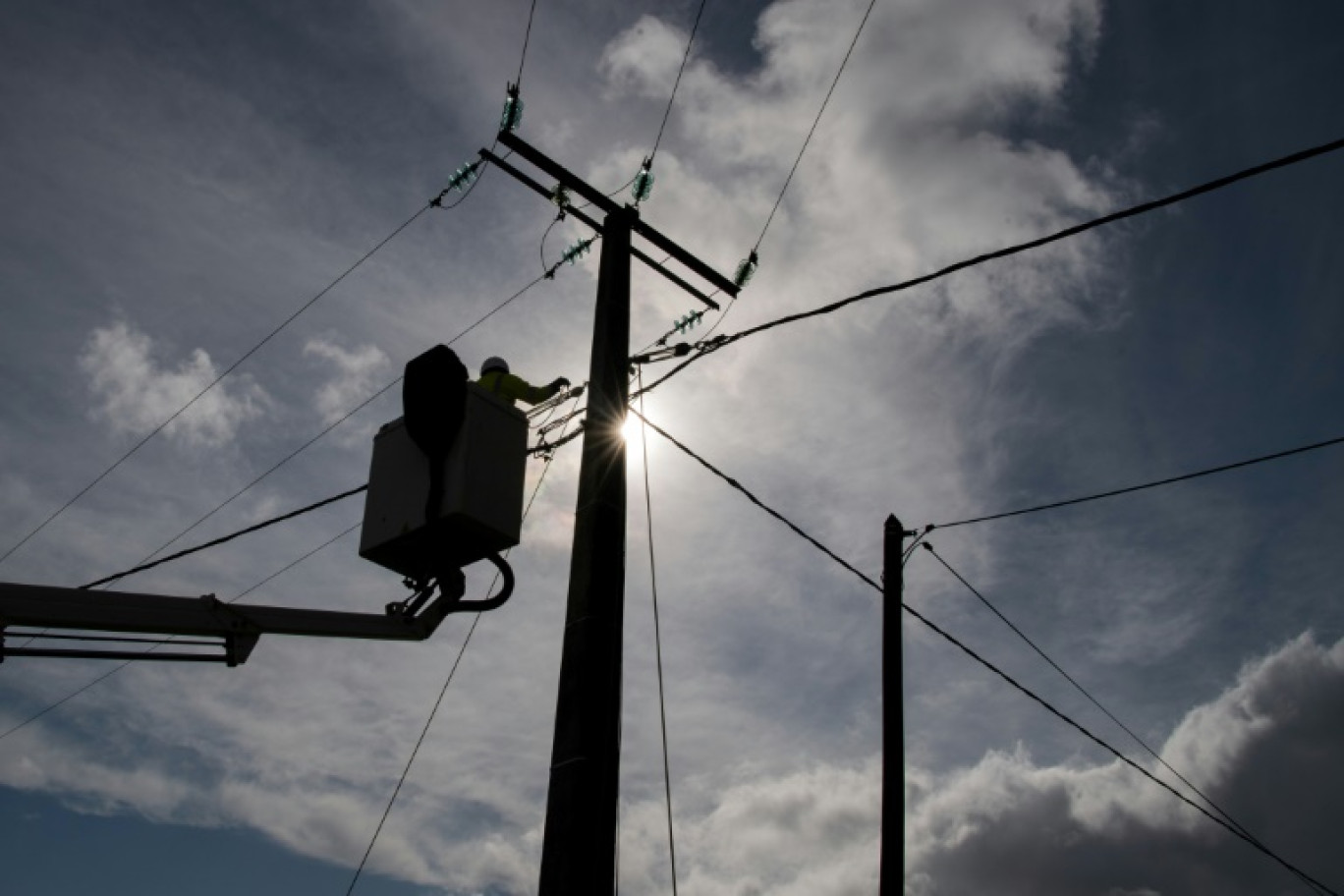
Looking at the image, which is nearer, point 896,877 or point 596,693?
point 596,693

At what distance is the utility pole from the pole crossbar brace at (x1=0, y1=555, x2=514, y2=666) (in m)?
6.30

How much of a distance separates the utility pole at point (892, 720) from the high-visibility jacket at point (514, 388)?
516cm

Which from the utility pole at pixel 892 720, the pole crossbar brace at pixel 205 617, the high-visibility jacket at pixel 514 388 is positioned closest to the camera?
the pole crossbar brace at pixel 205 617

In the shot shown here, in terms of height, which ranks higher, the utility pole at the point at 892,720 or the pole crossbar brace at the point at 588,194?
the pole crossbar brace at the point at 588,194

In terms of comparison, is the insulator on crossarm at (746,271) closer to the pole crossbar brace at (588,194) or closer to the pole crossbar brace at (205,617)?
the pole crossbar brace at (588,194)

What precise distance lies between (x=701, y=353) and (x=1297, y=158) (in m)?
4.51

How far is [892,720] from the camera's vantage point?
10.3 metres

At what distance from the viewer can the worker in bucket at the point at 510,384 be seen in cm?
719

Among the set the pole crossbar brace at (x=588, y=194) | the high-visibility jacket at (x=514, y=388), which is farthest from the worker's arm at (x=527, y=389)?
the pole crossbar brace at (x=588, y=194)

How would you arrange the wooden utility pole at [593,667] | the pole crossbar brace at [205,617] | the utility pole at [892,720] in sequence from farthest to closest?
1. the utility pole at [892,720]
2. the wooden utility pole at [593,667]
3. the pole crossbar brace at [205,617]

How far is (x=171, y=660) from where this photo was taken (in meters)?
4.43

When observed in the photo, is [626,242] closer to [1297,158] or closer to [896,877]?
[1297,158]

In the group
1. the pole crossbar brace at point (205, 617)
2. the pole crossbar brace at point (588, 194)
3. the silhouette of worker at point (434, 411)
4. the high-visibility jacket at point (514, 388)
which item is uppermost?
the pole crossbar brace at point (588, 194)

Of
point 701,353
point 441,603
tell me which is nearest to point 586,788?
point 441,603
